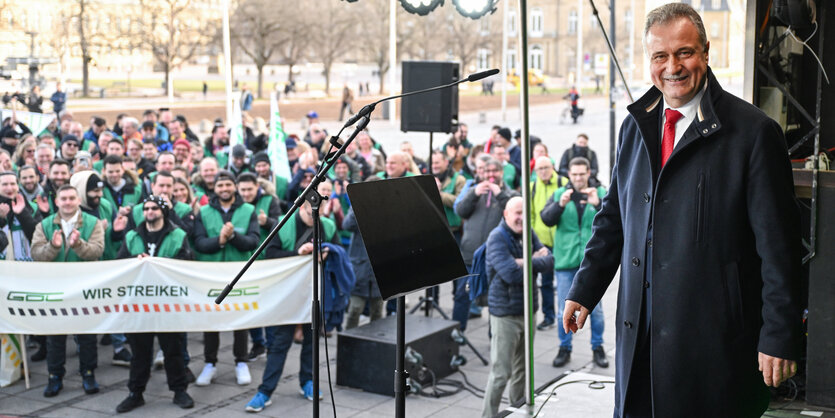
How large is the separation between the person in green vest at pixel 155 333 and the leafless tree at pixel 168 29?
137 feet

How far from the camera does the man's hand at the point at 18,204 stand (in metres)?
9.63

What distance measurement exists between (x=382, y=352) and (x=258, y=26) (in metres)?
47.6

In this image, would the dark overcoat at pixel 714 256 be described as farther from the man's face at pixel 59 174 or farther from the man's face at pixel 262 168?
the man's face at pixel 262 168

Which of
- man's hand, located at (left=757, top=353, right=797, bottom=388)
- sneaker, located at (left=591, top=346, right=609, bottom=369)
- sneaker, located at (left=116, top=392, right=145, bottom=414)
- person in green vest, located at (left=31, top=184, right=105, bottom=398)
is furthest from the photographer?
sneaker, located at (left=591, top=346, right=609, bottom=369)

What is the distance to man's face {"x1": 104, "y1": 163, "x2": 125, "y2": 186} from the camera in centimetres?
1162

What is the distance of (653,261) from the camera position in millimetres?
3486

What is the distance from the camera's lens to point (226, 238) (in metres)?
9.48

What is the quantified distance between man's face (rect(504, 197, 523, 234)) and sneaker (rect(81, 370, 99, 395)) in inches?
162

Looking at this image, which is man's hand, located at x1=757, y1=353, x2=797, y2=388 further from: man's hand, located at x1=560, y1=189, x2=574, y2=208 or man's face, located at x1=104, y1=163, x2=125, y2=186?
man's face, located at x1=104, y1=163, x2=125, y2=186

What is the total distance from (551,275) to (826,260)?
520 centimetres

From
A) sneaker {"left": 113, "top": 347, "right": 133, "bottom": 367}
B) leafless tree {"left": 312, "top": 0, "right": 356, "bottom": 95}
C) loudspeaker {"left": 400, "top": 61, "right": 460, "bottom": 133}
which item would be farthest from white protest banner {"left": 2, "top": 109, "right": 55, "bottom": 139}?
leafless tree {"left": 312, "top": 0, "right": 356, "bottom": 95}

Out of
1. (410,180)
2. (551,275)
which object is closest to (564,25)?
(551,275)

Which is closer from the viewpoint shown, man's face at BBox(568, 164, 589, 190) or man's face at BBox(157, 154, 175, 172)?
man's face at BBox(568, 164, 589, 190)

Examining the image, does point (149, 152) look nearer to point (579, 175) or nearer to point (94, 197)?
point (94, 197)
